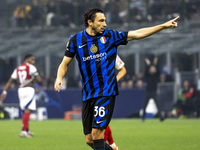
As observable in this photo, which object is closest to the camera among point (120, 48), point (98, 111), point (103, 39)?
point (98, 111)

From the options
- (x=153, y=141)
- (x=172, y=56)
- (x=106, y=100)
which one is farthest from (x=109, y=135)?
(x=172, y=56)

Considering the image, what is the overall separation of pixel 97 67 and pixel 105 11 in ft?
62.4

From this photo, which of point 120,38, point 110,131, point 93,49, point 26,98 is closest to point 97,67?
point 93,49

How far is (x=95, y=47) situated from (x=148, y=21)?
18244 millimetres

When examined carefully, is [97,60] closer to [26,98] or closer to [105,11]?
[26,98]

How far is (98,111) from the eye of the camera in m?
7.27

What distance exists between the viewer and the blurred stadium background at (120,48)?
23.5m

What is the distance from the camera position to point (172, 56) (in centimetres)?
2445

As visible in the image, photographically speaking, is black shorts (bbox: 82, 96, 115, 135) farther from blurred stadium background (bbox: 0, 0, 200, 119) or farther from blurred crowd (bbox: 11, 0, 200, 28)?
blurred crowd (bbox: 11, 0, 200, 28)

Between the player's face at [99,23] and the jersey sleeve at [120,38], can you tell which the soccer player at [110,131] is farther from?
the player's face at [99,23]

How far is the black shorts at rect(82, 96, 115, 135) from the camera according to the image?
727 cm

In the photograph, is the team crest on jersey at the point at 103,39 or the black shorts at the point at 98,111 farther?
the team crest on jersey at the point at 103,39

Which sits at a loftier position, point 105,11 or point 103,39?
point 105,11

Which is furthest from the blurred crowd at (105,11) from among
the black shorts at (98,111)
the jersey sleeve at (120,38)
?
the black shorts at (98,111)
